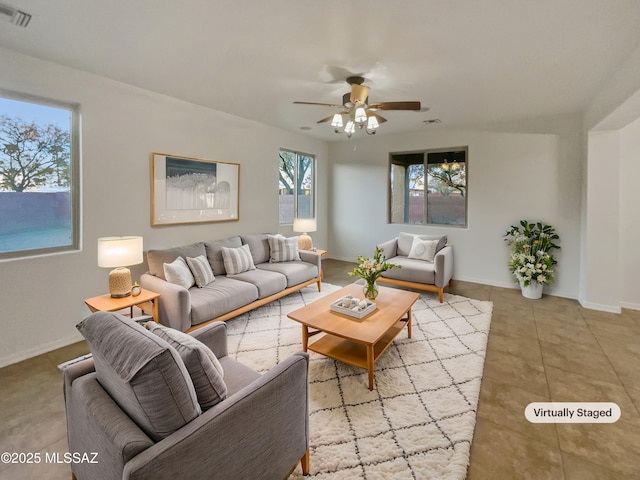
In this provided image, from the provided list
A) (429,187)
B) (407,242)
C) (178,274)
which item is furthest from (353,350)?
(429,187)

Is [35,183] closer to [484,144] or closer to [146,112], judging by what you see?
[146,112]

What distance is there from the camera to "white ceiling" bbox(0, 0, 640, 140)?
200 cm

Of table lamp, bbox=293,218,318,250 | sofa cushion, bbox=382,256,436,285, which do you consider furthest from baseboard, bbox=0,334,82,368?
sofa cushion, bbox=382,256,436,285

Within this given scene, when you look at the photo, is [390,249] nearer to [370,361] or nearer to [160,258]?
[370,361]

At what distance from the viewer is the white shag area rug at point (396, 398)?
166 cm

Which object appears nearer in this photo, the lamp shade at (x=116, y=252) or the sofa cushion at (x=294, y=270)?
the lamp shade at (x=116, y=252)

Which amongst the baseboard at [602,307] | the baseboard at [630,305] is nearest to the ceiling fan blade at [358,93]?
the baseboard at [602,307]

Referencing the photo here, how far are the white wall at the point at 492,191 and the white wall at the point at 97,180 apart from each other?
112 inches

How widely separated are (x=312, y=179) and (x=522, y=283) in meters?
4.09

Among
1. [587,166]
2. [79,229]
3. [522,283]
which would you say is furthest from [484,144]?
[79,229]

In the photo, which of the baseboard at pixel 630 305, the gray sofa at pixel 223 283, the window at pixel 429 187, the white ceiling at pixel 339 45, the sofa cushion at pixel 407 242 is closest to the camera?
the white ceiling at pixel 339 45

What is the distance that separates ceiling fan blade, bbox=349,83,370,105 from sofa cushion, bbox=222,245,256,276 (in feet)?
7.40

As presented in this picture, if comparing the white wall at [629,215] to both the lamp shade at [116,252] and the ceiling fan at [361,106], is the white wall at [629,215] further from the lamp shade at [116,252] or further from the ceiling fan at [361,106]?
the lamp shade at [116,252]

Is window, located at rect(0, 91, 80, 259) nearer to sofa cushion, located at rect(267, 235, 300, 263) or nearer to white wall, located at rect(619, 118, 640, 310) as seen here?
sofa cushion, located at rect(267, 235, 300, 263)
